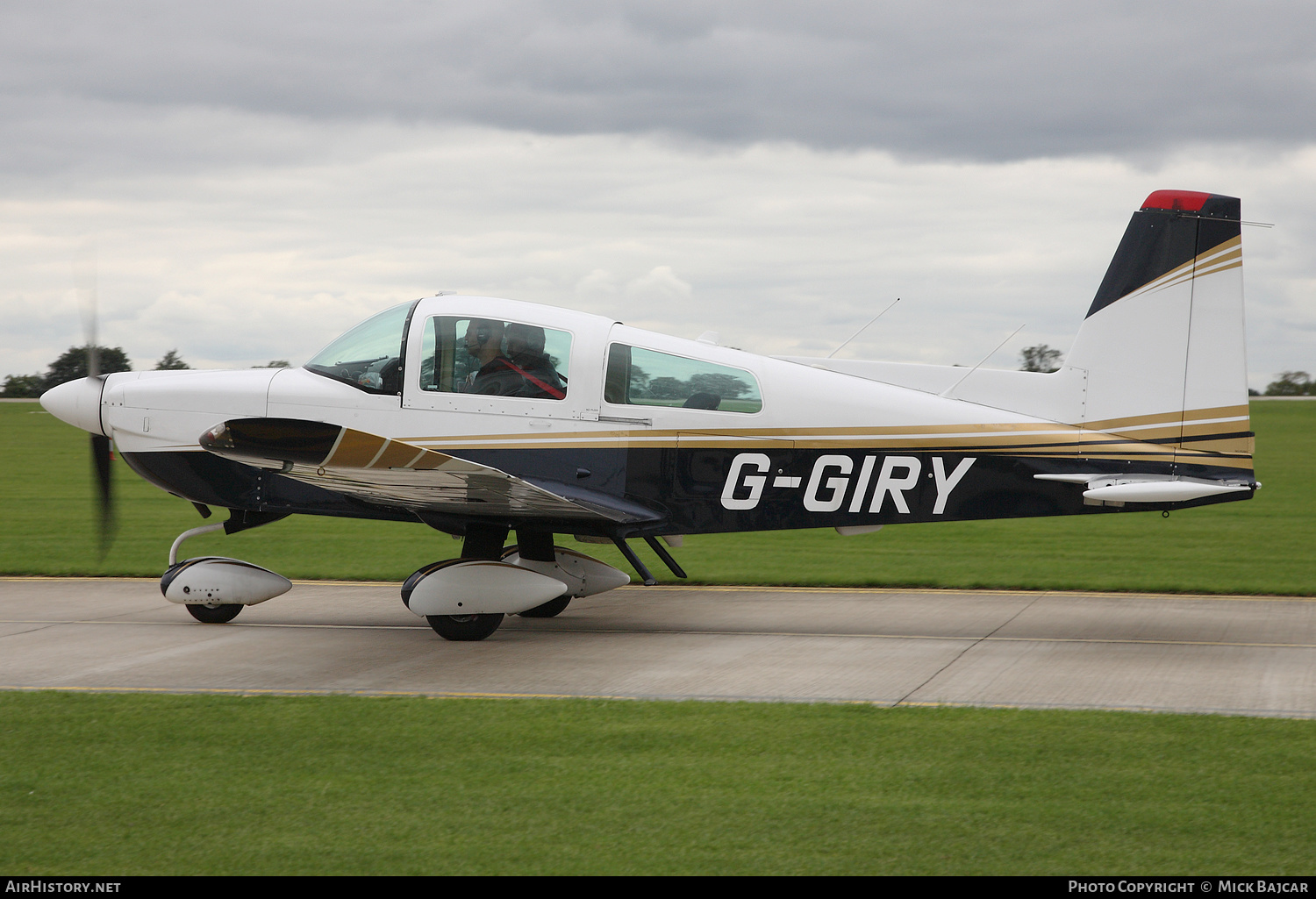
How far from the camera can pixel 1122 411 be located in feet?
28.6

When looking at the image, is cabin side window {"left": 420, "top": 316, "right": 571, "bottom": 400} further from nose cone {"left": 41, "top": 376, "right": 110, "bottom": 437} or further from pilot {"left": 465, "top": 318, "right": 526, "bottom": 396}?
nose cone {"left": 41, "top": 376, "right": 110, "bottom": 437}

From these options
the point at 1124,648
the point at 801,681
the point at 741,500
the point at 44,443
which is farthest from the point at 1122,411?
the point at 44,443

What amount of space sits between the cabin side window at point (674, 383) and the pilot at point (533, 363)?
44cm

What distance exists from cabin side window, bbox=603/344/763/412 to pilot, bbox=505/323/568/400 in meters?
0.44

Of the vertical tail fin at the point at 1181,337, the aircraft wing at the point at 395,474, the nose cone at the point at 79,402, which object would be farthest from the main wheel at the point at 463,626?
the vertical tail fin at the point at 1181,337

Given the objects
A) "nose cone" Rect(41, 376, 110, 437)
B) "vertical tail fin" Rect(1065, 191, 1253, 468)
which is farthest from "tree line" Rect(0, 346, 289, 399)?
"vertical tail fin" Rect(1065, 191, 1253, 468)

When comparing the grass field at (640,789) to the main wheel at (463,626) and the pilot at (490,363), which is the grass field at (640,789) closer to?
the main wheel at (463,626)

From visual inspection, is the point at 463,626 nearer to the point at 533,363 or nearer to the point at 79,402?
the point at 533,363

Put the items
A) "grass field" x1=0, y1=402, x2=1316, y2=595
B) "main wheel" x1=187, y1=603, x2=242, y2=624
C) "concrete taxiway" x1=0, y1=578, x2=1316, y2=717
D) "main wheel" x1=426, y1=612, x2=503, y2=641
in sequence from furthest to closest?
"grass field" x1=0, y1=402, x2=1316, y2=595 → "main wheel" x1=187, y1=603, x2=242, y2=624 → "main wheel" x1=426, y1=612, x2=503, y2=641 → "concrete taxiway" x1=0, y1=578, x2=1316, y2=717

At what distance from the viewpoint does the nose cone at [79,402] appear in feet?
30.3

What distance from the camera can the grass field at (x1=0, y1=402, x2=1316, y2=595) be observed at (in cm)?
1205

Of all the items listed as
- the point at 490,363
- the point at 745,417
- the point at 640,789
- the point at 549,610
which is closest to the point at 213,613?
the point at 549,610

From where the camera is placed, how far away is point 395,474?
7.46m

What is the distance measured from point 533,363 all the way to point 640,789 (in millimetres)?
4537
